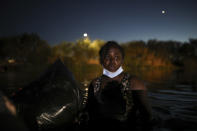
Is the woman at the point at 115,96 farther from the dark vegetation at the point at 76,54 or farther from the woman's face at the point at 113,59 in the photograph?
the dark vegetation at the point at 76,54

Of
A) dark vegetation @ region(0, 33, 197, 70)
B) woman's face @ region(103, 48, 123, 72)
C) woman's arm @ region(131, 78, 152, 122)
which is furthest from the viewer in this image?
dark vegetation @ region(0, 33, 197, 70)

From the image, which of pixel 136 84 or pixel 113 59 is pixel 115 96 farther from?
pixel 113 59

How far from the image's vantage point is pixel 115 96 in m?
2.53

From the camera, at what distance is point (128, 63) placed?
→ 29.9 metres

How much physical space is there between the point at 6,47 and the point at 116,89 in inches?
1223

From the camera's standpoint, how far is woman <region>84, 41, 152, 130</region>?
247 centimetres

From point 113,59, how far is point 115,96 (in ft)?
1.79

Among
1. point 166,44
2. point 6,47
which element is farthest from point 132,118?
point 166,44

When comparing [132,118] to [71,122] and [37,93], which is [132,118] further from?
[37,93]

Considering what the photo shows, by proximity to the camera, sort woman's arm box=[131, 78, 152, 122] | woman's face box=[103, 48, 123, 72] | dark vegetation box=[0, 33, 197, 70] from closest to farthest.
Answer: woman's arm box=[131, 78, 152, 122] → woman's face box=[103, 48, 123, 72] → dark vegetation box=[0, 33, 197, 70]

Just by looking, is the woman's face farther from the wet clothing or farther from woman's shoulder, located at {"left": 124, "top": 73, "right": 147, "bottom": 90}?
woman's shoulder, located at {"left": 124, "top": 73, "right": 147, "bottom": 90}

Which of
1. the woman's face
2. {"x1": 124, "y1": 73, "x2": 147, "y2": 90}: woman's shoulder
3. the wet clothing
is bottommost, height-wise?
the wet clothing

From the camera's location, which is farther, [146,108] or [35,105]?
[146,108]

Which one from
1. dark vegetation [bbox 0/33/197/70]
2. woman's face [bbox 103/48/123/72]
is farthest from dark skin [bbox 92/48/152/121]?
dark vegetation [bbox 0/33/197/70]
